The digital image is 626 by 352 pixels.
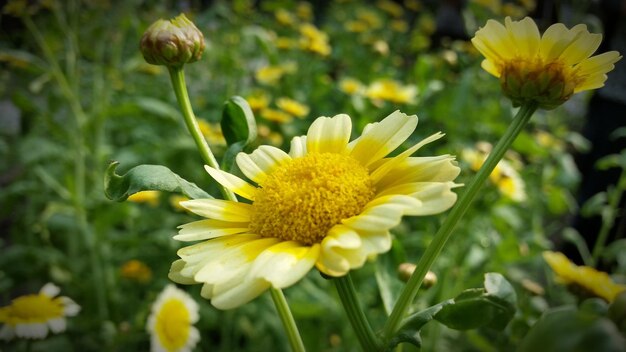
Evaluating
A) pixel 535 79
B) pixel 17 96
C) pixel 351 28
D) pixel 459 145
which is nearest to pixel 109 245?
pixel 17 96

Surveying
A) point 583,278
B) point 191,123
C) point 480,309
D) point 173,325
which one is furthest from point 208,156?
point 583,278

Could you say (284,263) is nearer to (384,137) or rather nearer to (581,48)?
(384,137)

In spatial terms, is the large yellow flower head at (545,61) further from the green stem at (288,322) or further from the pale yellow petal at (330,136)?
the green stem at (288,322)

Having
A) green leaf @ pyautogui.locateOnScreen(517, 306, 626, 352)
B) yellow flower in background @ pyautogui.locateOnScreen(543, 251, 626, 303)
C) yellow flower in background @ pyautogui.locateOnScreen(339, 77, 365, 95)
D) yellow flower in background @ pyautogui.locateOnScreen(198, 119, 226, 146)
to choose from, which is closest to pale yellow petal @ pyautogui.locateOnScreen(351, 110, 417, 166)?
green leaf @ pyautogui.locateOnScreen(517, 306, 626, 352)

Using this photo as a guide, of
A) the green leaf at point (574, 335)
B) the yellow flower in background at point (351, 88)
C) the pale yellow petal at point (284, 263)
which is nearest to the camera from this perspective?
the green leaf at point (574, 335)

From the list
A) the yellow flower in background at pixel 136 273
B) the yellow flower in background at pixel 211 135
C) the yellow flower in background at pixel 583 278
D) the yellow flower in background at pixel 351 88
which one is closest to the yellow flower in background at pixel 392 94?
the yellow flower in background at pixel 351 88

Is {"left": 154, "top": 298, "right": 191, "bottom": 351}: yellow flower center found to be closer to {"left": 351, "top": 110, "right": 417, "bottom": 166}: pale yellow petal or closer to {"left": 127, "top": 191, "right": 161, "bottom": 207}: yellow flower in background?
{"left": 127, "top": 191, "right": 161, "bottom": 207}: yellow flower in background

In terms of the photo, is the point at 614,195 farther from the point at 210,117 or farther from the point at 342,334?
the point at 210,117
